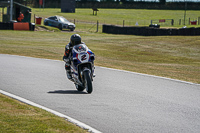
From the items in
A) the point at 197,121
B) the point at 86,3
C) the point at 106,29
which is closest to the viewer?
the point at 197,121

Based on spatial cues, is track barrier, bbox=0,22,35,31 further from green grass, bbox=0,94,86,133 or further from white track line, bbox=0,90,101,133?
green grass, bbox=0,94,86,133

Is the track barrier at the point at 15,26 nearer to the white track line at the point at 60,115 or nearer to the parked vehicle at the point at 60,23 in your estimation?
the parked vehicle at the point at 60,23

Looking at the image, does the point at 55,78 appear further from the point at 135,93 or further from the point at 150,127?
the point at 150,127

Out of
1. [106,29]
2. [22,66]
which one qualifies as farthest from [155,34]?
[22,66]

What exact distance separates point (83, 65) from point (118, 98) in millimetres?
1423

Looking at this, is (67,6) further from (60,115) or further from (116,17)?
(60,115)

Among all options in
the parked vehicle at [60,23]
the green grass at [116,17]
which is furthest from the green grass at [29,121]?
the green grass at [116,17]

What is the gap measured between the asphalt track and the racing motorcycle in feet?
0.98

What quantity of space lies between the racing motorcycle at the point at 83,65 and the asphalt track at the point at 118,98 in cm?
30

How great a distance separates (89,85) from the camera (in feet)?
31.0

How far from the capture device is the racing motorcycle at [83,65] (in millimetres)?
9453

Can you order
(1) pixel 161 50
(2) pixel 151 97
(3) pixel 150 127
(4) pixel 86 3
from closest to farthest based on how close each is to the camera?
(3) pixel 150 127 < (2) pixel 151 97 < (1) pixel 161 50 < (4) pixel 86 3

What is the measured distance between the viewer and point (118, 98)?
8898mm

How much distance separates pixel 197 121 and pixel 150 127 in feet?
3.32
